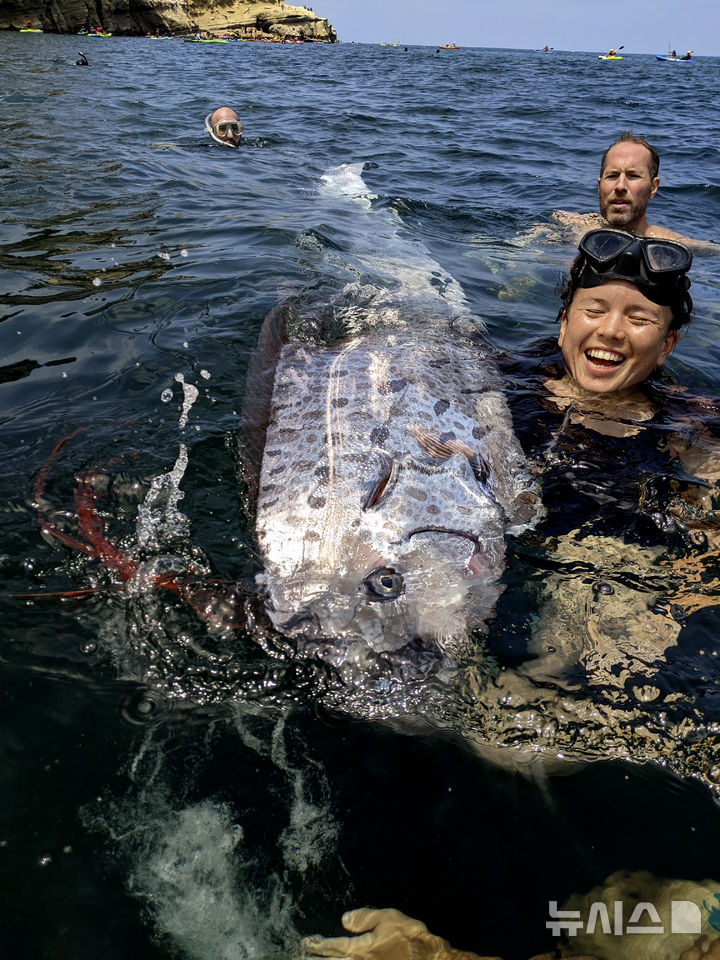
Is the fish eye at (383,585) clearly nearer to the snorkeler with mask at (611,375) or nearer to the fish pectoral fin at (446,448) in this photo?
the snorkeler with mask at (611,375)

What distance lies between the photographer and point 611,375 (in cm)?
336

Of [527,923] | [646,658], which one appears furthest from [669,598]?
[527,923]

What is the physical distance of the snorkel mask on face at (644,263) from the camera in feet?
10.4

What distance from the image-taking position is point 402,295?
15.1ft

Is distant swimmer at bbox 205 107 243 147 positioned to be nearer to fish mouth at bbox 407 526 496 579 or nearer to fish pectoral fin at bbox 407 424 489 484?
fish pectoral fin at bbox 407 424 489 484

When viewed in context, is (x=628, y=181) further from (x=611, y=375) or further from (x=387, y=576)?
(x=387, y=576)

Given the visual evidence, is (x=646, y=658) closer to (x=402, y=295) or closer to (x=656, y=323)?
(x=656, y=323)

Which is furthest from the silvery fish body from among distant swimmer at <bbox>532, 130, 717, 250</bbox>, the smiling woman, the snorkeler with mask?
distant swimmer at <bbox>532, 130, 717, 250</bbox>

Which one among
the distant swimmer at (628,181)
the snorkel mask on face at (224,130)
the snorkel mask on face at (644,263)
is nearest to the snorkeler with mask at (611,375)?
the snorkel mask on face at (644,263)

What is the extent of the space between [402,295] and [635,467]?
87.2 inches

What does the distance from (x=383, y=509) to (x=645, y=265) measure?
2004 mm

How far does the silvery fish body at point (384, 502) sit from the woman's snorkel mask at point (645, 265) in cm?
95

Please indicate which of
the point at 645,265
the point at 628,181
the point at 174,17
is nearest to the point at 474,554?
the point at 645,265

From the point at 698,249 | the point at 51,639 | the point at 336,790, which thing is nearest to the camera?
the point at 336,790
